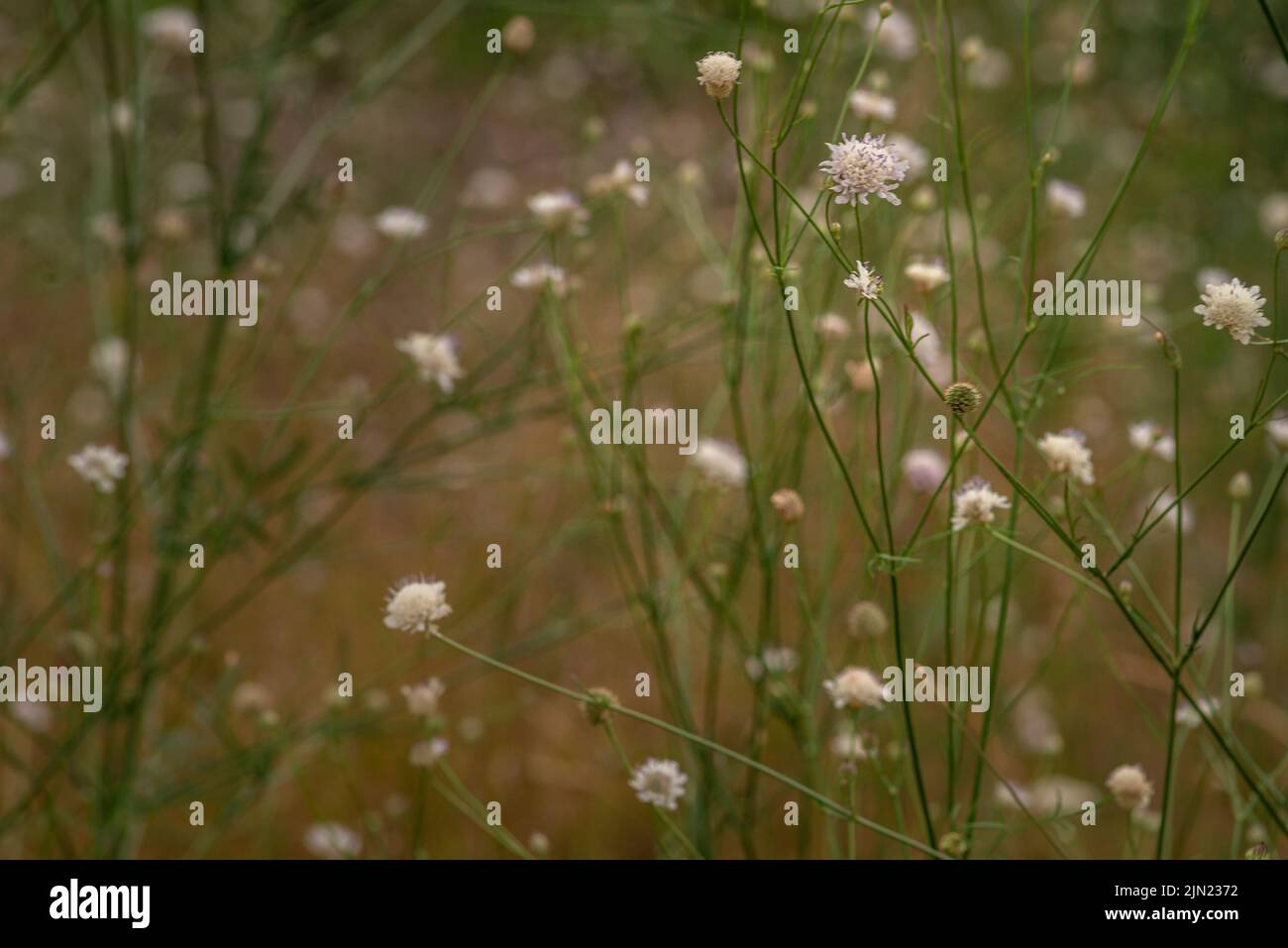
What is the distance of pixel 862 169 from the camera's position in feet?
2.24

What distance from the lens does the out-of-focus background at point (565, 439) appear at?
108 cm

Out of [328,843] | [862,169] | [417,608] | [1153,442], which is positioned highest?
[862,169]

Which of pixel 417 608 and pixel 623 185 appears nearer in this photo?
pixel 417 608

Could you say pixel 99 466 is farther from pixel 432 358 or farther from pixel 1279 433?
pixel 1279 433

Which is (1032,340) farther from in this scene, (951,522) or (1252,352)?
(951,522)

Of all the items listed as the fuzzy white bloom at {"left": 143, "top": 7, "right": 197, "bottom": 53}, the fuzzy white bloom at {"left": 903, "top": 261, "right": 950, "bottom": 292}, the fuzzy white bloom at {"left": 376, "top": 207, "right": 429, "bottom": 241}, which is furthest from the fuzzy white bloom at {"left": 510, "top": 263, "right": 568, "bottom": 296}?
→ the fuzzy white bloom at {"left": 143, "top": 7, "right": 197, "bottom": 53}

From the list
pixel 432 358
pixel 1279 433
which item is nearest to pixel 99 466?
pixel 432 358

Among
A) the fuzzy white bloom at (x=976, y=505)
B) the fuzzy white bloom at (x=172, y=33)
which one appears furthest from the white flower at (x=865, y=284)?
the fuzzy white bloom at (x=172, y=33)

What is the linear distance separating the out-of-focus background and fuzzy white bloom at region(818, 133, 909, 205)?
11 centimetres

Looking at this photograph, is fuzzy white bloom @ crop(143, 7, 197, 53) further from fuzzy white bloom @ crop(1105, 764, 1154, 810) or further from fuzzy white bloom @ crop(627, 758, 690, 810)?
fuzzy white bloom @ crop(1105, 764, 1154, 810)

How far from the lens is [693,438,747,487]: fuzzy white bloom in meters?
1.07

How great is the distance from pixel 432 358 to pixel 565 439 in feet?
0.50

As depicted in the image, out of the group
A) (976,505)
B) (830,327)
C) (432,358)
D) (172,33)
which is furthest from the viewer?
(172,33)
